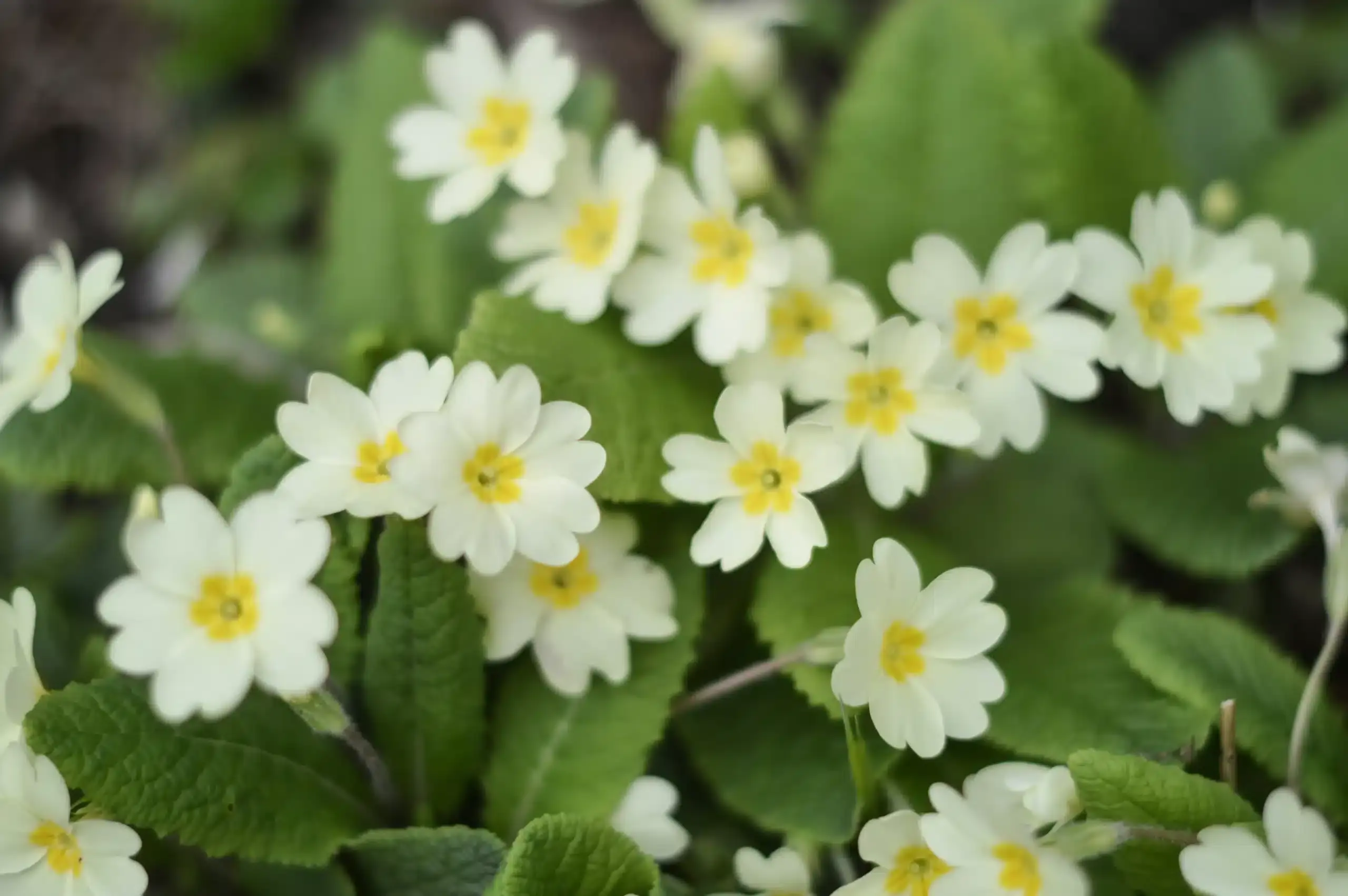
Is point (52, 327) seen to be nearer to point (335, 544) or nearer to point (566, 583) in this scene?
point (335, 544)

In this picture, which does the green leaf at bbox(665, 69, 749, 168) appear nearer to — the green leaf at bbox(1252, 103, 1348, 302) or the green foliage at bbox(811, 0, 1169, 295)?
the green foliage at bbox(811, 0, 1169, 295)

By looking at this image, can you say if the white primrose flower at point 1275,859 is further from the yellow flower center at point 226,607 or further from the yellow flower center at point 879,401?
the yellow flower center at point 226,607

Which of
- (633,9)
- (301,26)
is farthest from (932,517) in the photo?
(301,26)

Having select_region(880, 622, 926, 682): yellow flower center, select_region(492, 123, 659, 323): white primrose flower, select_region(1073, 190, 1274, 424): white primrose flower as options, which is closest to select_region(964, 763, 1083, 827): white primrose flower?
select_region(880, 622, 926, 682): yellow flower center

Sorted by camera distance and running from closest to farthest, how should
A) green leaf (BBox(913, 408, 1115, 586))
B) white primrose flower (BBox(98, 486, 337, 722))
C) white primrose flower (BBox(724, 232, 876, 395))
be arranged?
white primrose flower (BBox(98, 486, 337, 722)) → white primrose flower (BBox(724, 232, 876, 395)) → green leaf (BBox(913, 408, 1115, 586))

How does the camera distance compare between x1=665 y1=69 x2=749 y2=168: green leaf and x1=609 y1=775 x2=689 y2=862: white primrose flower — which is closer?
x1=609 y1=775 x2=689 y2=862: white primrose flower

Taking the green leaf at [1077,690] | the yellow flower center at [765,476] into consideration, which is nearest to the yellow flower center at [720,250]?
the yellow flower center at [765,476]
